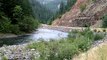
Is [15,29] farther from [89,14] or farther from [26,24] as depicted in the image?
[89,14]

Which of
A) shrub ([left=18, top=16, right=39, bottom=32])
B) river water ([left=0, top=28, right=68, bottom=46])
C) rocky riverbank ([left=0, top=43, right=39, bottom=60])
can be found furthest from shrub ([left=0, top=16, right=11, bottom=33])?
rocky riverbank ([left=0, top=43, right=39, bottom=60])

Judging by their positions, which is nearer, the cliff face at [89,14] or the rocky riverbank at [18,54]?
the rocky riverbank at [18,54]

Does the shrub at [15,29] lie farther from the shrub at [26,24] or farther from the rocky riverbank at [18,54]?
the rocky riverbank at [18,54]

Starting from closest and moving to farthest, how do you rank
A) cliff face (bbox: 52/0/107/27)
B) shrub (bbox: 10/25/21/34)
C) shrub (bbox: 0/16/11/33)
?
shrub (bbox: 0/16/11/33) < shrub (bbox: 10/25/21/34) < cliff face (bbox: 52/0/107/27)

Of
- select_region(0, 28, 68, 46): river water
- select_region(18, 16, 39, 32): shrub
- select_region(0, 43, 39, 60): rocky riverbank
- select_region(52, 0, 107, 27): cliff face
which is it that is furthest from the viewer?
select_region(52, 0, 107, 27): cliff face

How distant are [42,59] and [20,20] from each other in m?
47.6

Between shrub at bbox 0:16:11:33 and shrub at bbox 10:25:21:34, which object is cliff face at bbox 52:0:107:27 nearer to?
shrub at bbox 10:25:21:34

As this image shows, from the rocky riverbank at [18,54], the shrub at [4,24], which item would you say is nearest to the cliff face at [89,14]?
the shrub at [4,24]

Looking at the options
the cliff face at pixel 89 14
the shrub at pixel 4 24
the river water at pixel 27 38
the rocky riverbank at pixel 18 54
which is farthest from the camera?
the cliff face at pixel 89 14

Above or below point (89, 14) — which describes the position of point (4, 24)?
above

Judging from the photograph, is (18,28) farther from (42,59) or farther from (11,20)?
(42,59)

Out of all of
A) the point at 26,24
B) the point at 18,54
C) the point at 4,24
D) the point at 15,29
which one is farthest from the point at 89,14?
the point at 18,54

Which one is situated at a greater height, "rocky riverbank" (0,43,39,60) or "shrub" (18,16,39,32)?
"rocky riverbank" (0,43,39,60)

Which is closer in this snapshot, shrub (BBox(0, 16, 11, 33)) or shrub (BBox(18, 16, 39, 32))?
shrub (BBox(0, 16, 11, 33))
